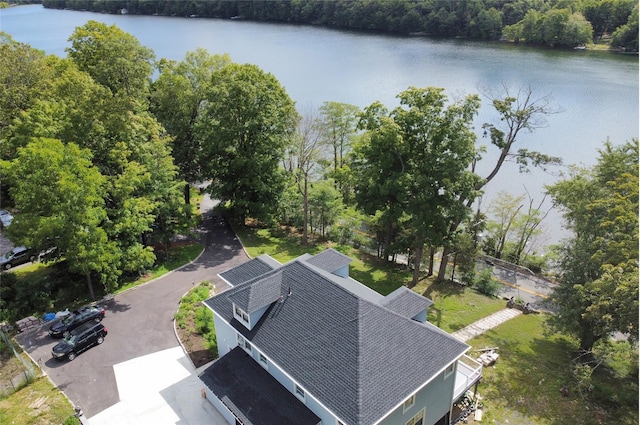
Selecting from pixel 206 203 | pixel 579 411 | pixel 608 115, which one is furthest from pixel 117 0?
pixel 579 411

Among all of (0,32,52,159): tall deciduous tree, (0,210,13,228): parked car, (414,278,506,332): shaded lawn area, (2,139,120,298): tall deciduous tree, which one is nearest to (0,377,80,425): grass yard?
(2,139,120,298): tall deciduous tree

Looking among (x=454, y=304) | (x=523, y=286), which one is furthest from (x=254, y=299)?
(x=523, y=286)

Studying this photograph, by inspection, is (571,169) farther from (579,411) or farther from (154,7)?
(154,7)

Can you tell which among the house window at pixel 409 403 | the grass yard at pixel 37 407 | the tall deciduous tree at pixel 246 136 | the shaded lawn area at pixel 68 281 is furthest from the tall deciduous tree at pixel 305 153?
the house window at pixel 409 403

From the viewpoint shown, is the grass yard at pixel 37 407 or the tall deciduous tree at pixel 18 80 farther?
the tall deciduous tree at pixel 18 80

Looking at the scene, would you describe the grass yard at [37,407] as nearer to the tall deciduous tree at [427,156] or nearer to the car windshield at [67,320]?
the car windshield at [67,320]
